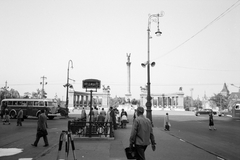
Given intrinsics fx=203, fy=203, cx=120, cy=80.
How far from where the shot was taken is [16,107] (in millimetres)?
29328

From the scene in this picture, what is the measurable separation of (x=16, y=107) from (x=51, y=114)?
5.23 metres

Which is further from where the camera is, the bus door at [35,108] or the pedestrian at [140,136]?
the bus door at [35,108]

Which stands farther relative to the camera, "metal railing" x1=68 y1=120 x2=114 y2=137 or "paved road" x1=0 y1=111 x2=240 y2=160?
"metal railing" x1=68 y1=120 x2=114 y2=137

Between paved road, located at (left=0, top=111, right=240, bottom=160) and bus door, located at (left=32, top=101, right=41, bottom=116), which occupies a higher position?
bus door, located at (left=32, top=101, right=41, bottom=116)

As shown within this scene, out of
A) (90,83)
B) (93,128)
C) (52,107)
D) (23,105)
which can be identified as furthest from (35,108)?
(90,83)

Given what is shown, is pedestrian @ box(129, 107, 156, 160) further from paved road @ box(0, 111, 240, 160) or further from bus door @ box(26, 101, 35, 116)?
bus door @ box(26, 101, 35, 116)

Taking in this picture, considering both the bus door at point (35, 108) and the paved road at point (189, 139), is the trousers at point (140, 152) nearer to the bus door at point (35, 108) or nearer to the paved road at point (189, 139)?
the paved road at point (189, 139)

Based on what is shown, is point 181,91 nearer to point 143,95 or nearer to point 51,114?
point 143,95

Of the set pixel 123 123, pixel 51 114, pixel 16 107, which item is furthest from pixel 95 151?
pixel 16 107

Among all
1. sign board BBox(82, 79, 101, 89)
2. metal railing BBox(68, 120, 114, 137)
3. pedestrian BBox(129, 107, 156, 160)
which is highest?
sign board BBox(82, 79, 101, 89)

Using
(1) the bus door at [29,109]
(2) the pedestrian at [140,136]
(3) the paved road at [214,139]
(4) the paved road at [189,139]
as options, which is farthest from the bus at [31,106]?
(2) the pedestrian at [140,136]

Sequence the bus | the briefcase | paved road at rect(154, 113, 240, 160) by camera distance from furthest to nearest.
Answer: the bus, paved road at rect(154, 113, 240, 160), the briefcase

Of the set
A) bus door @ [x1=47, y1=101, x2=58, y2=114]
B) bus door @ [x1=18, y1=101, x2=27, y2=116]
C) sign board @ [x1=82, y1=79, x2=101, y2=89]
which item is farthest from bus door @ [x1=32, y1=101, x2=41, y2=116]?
sign board @ [x1=82, y1=79, x2=101, y2=89]

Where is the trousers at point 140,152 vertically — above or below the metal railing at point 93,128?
above
